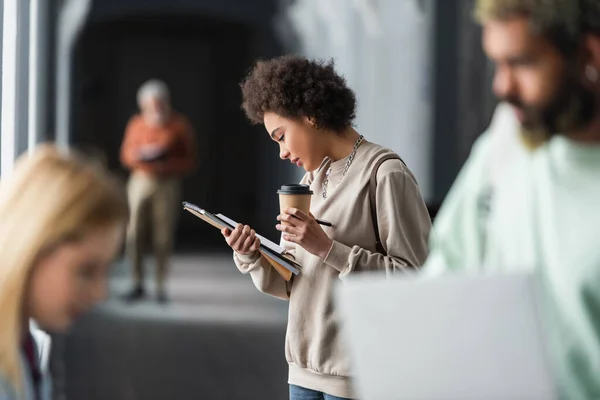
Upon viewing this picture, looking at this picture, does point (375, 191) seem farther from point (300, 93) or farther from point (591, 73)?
point (591, 73)

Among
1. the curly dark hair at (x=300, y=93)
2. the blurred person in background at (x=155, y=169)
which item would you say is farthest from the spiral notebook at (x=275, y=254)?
the blurred person in background at (x=155, y=169)

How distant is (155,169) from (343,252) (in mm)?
5828

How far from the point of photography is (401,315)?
1.43m

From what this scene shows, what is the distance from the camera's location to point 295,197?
8.13 ft

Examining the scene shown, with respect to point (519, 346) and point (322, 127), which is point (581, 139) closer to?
point (519, 346)

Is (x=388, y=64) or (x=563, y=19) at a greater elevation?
(x=388, y=64)

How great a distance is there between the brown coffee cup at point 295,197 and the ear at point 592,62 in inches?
40.1

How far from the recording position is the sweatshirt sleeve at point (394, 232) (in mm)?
2404

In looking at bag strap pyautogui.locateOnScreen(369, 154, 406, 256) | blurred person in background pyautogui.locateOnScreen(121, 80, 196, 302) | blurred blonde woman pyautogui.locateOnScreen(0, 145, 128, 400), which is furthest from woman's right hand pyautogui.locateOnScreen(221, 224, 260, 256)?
blurred person in background pyautogui.locateOnScreen(121, 80, 196, 302)

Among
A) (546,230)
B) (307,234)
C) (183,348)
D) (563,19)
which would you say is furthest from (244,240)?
(183,348)

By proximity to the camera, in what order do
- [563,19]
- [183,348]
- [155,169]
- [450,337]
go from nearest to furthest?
[450,337], [563,19], [183,348], [155,169]

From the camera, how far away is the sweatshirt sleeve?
94.7 inches

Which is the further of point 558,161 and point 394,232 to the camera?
point 394,232

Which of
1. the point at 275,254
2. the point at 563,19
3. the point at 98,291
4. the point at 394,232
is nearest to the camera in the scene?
the point at 563,19
